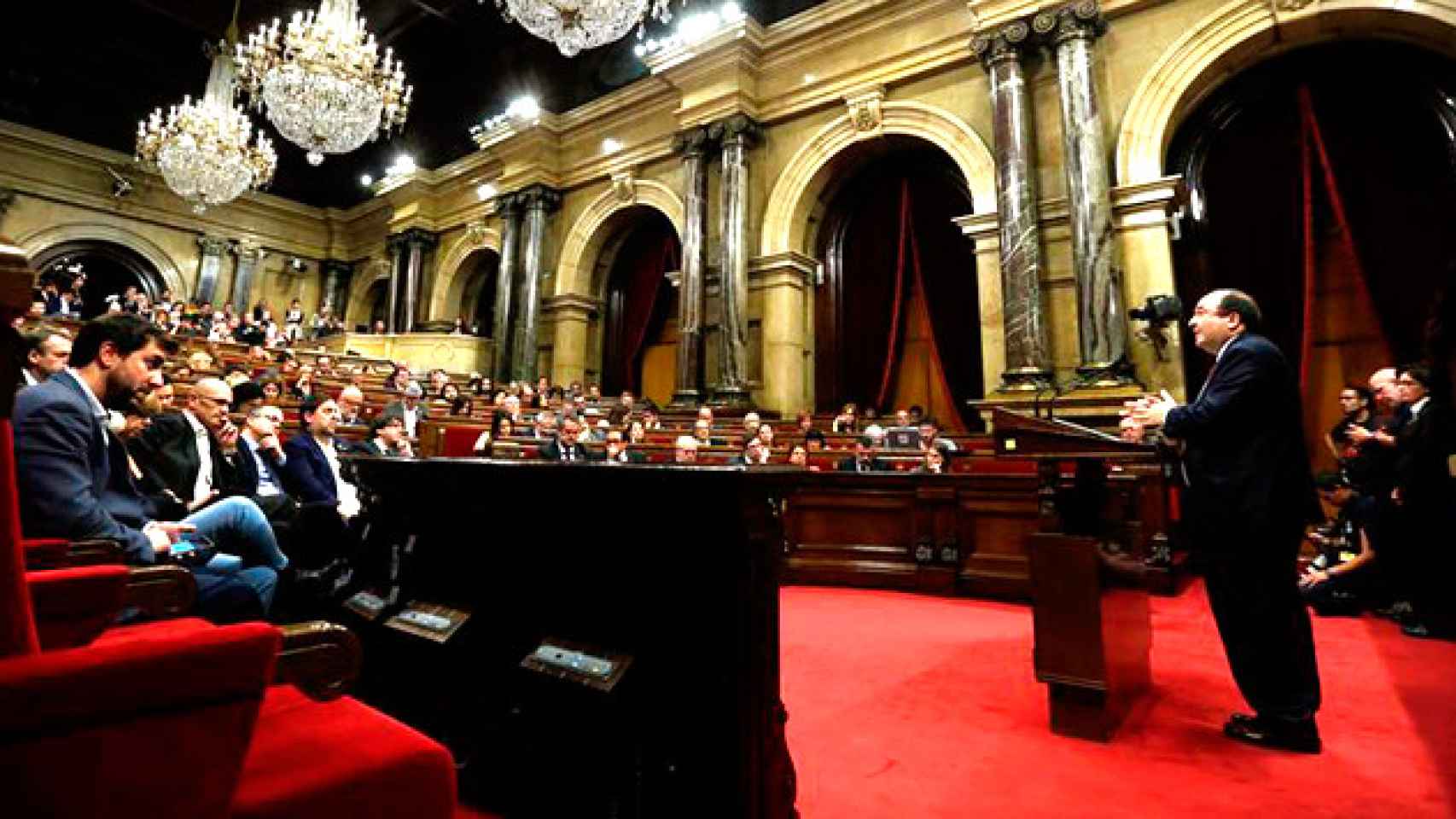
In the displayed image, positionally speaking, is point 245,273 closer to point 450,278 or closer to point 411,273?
point 411,273

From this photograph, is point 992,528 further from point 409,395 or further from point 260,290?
point 260,290

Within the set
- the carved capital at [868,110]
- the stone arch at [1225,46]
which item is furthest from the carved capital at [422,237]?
the stone arch at [1225,46]

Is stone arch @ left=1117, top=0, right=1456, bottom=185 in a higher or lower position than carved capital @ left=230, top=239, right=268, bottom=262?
lower

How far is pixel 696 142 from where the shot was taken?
9.64m

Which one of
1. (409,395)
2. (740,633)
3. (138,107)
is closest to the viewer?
(740,633)

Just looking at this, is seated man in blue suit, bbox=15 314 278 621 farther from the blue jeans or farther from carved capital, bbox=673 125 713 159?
carved capital, bbox=673 125 713 159

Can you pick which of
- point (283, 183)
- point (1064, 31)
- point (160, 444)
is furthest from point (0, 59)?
point (1064, 31)

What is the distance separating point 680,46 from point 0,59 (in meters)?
12.3

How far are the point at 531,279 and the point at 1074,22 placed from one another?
8441mm

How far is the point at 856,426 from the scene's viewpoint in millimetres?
8414

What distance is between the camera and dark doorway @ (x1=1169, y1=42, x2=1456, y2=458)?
6172 millimetres

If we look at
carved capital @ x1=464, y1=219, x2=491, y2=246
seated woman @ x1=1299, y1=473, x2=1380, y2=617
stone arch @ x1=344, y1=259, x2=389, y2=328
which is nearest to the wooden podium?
seated woman @ x1=1299, y1=473, x2=1380, y2=617

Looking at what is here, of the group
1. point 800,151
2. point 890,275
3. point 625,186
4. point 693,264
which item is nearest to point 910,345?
point 890,275

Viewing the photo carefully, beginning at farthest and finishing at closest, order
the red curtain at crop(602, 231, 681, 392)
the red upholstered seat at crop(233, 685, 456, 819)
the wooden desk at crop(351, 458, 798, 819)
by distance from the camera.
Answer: the red curtain at crop(602, 231, 681, 392) < the wooden desk at crop(351, 458, 798, 819) < the red upholstered seat at crop(233, 685, 456, 819)
